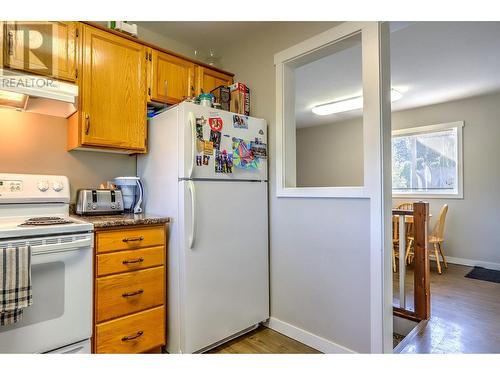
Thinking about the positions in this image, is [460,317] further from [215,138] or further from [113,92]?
[113,92]

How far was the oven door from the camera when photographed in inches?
51.4

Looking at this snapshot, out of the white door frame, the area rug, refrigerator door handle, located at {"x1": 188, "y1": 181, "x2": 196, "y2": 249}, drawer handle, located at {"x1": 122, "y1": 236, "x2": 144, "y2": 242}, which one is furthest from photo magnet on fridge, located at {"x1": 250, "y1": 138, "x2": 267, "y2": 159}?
the area rug

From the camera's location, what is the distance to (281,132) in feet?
7.19

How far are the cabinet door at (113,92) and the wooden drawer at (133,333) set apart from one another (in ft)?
3.63

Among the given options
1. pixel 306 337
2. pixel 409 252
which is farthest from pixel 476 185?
pixel 306 337

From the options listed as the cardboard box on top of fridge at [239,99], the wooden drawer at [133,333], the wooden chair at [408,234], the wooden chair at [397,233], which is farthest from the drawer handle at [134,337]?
the wooden chair at [408,234]

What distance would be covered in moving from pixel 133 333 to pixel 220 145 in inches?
49.5

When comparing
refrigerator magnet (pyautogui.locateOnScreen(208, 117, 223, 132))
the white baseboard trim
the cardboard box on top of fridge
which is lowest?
the white baseboard trim

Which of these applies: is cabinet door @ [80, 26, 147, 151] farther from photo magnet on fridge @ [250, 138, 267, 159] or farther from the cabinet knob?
photo magnet on fridge @ [250, 138, 267, 159]

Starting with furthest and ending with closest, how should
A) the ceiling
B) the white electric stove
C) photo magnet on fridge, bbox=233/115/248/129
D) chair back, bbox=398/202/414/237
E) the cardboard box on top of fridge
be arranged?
chair back, bbox=398/202/414/237, the ceiling, the cardboard box on top of fridge, photo magnet on fridge, bbox=233/115/248/129, the white electric stove

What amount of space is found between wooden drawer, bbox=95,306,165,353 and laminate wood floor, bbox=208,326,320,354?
40cm

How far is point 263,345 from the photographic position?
200 centimetres

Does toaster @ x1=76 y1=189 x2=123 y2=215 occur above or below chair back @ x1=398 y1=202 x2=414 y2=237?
above
